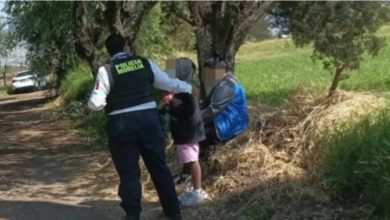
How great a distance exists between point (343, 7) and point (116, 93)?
5.86 m

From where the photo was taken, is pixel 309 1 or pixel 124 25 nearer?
pixel 309 1

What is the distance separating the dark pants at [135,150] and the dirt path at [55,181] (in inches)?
24.5

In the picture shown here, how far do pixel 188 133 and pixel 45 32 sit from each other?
14.1 metres

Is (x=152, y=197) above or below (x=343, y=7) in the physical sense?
below

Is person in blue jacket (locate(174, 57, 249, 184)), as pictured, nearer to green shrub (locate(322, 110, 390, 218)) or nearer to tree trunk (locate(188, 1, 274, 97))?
green shrub (locate(322, 110, 390, 218))

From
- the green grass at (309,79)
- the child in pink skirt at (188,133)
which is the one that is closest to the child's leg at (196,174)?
the child in pink skirt at (188,133)

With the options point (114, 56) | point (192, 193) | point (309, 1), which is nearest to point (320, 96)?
point (192, 193)

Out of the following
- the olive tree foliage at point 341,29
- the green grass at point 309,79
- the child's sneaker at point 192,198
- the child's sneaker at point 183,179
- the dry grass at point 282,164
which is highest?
the olive tree foliage at point 341,29

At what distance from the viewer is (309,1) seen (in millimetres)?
12453

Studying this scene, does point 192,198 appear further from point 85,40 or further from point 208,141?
point 85,40

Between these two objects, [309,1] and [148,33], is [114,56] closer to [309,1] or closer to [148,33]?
[309,1]

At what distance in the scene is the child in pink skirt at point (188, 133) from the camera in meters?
7.57

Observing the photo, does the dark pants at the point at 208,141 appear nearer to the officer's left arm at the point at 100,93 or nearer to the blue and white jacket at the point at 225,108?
the blue and white jacket at the point at 225,108

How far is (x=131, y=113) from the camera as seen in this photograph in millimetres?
6781
